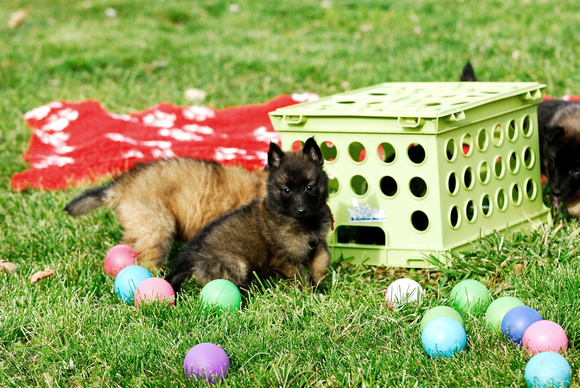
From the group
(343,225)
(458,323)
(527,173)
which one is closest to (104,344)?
(458,323)

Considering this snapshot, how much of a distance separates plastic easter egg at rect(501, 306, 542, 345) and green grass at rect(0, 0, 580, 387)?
5cm

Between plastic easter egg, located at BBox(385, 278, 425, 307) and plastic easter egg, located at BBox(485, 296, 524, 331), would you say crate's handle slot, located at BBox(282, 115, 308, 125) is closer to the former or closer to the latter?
plastic easter egg, located at BBox(385, 278, 425, 307)

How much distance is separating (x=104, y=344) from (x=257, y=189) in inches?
64.9

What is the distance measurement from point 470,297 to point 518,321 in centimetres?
39

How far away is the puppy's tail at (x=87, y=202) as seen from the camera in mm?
4008

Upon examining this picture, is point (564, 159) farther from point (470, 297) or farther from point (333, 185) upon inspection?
point (470, 297)

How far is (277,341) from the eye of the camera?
2.88 m

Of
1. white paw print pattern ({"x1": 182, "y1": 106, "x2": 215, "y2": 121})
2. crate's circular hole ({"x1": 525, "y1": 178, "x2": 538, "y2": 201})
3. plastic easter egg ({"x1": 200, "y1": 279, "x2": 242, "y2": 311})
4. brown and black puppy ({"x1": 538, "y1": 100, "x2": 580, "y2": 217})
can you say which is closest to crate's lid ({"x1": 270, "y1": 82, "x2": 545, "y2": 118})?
brown and black puppy ({"x1": 538, "y1": 100, "x2": 580, "y2": 217})

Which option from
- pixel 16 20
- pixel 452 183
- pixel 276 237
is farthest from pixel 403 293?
pixel 16 20

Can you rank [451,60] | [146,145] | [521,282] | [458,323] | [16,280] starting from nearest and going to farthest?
[458,323]
[521,282]
[16,280]
[146,145]
[451,60]

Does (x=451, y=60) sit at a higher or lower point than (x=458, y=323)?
higher

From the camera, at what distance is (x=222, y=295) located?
3.23 meters

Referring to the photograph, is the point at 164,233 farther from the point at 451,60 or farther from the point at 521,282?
the point at 451,60

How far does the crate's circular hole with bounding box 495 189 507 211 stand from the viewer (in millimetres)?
4091
